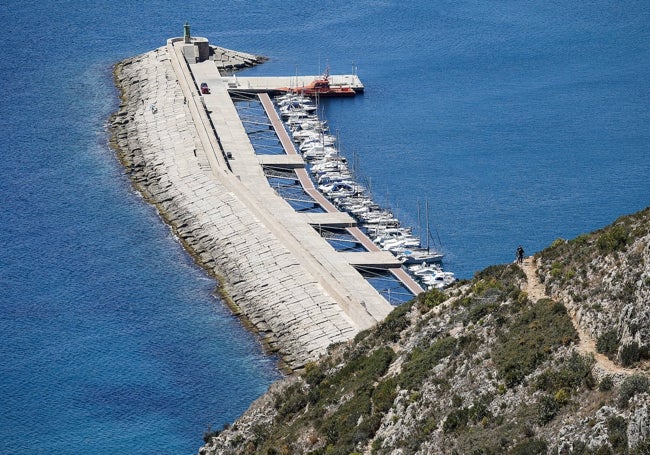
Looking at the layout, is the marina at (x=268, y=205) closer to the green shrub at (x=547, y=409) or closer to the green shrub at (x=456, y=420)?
the green shrub at (x=456, y=420)

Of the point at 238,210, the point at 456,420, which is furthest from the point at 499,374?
the point at 238,210

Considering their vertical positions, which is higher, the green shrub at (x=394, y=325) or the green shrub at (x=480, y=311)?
the green shrub at (x=394, y=325)

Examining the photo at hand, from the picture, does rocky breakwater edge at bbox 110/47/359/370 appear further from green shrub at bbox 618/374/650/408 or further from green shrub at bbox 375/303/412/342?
green shrub at bbox 618/374/650/408

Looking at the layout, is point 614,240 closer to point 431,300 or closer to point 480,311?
point 480,311

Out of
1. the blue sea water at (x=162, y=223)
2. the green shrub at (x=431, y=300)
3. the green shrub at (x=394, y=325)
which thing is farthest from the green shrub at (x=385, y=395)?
the blue sea water at (x=162, y=223)

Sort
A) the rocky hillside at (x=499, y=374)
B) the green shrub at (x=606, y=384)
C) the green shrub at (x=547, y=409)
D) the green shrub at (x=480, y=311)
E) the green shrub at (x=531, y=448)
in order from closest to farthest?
the green shrub at (x=531, y=448)
the green shrub at (x=606, y=384)
the rocky hillside at (x=499, y=374)
the green shrub at (x=547, y=409)
the green shrub at (x=480, y=311)

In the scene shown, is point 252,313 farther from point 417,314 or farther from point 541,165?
point 541,165
